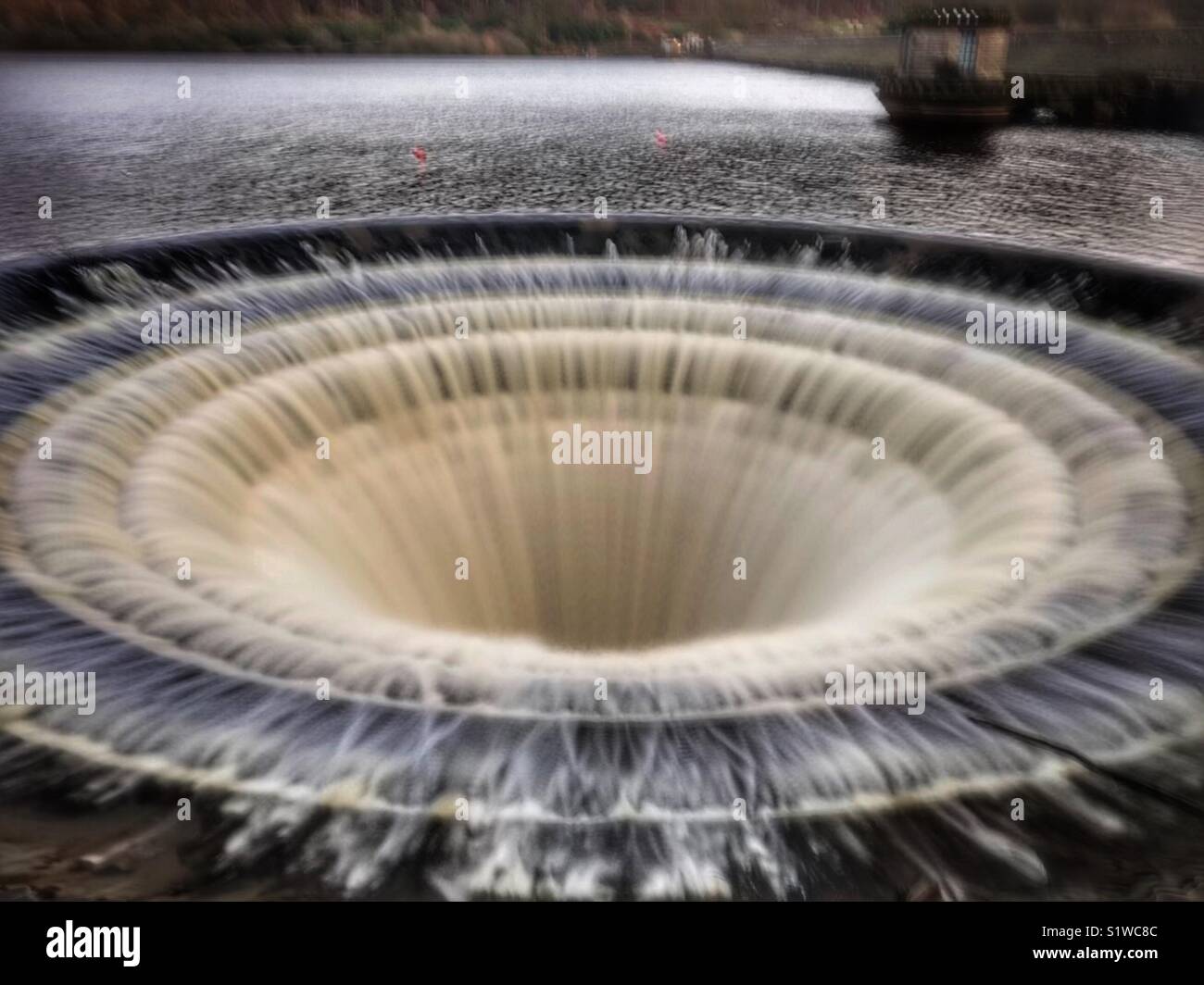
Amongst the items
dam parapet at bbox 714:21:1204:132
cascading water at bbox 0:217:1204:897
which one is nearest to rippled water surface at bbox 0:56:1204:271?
dam parapet at bbox 714:21:1204:132

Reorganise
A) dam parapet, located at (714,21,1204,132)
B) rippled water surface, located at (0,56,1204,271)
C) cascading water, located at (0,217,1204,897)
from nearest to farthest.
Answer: cascading water, located at (0,217,1204,897)
rippled water surface, located at (0,56,1204,271)
dam parapet, located at (714,21,1204,132)

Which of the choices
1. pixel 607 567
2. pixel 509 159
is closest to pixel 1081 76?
pixel 509 159

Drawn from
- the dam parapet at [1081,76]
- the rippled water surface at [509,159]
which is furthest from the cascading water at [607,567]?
the dam parapet at [1081,76]

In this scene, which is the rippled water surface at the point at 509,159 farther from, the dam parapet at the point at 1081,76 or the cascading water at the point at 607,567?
the cascading water at the point at 607,567

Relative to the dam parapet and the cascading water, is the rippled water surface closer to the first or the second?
the dam parapet

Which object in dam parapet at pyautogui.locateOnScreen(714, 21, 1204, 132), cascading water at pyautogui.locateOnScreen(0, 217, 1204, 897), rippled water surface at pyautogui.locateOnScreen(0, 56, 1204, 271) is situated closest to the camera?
cascading water at pyautogui.locateOnScreen(0, 217, 1204, 897)

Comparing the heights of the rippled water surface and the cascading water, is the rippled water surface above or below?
above
